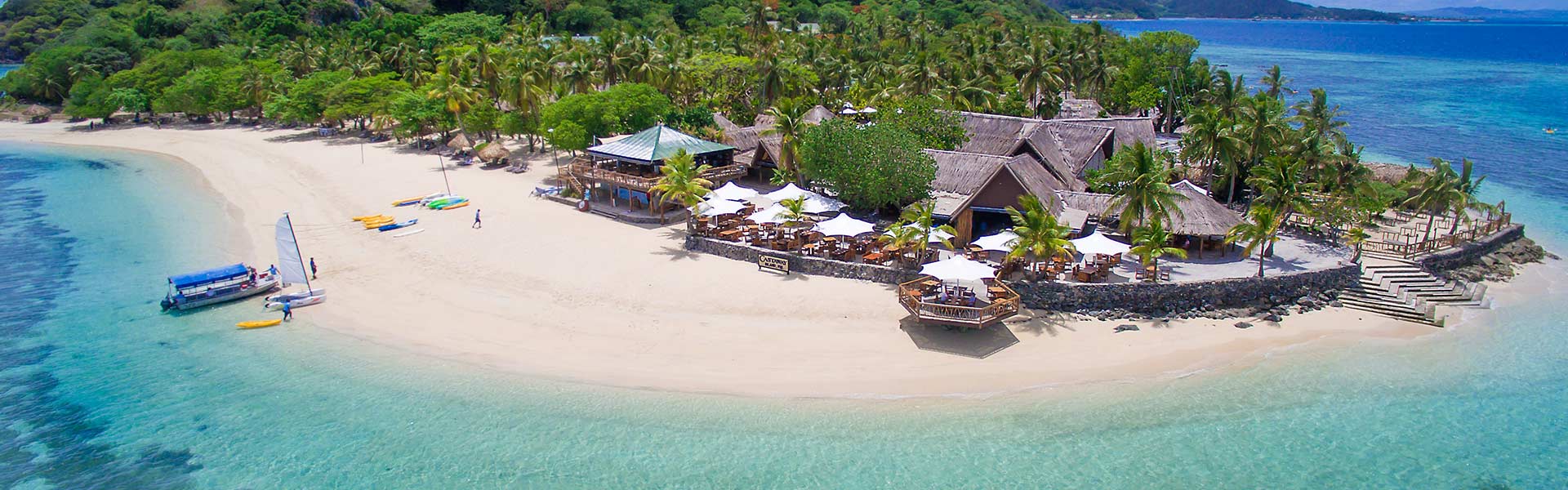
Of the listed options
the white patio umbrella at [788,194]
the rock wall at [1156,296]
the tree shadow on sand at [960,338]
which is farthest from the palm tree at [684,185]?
the rock wall at [1156,296]

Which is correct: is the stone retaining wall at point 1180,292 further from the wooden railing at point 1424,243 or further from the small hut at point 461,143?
the small hut at point 461,143

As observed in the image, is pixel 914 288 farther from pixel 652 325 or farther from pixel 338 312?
pixel 338 312

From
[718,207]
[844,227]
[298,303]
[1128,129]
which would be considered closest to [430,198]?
[298,303]

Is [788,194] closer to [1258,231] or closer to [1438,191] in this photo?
[1258,231]

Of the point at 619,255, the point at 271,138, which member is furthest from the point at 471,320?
the point at 271,138

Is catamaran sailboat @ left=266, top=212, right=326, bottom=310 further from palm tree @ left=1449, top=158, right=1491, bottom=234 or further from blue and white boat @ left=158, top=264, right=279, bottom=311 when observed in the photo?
palm tree @ left=1449, top=158, right=1491, bottom=234

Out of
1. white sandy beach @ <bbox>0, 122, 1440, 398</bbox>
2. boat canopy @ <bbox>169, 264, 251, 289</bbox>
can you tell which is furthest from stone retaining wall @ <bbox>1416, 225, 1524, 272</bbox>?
boat canopy @ <bbox>169, 264, 251, 289</bbox>
